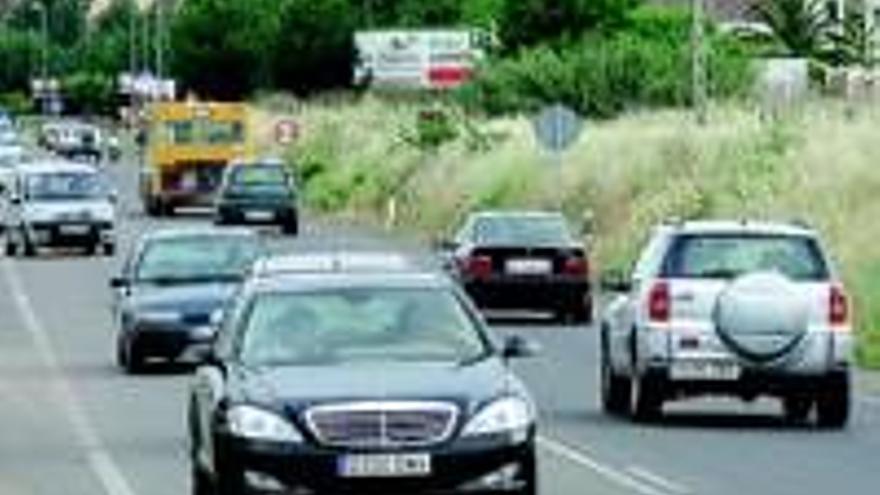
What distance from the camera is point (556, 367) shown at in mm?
36719

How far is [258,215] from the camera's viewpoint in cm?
8094

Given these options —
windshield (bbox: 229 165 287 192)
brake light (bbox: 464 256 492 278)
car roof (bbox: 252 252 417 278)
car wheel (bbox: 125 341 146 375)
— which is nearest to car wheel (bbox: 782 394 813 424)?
car wheel (bbox: 125 341 146 375)

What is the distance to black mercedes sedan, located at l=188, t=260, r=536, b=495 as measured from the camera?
709 inches

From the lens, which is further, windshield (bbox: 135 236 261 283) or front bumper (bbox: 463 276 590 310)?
front bumper (bbox: 463 276 590 310)

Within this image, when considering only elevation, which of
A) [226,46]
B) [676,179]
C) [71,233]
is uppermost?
[676,179]

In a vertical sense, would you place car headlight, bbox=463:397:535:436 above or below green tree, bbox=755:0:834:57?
above

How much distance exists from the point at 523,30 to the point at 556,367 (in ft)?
239

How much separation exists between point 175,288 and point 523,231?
1171 centimetres

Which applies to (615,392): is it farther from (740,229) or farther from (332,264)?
(332,264)

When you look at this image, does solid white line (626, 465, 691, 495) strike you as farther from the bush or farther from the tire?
the bush

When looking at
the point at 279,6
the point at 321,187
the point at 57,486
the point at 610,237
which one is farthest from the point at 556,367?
the point at 279,6

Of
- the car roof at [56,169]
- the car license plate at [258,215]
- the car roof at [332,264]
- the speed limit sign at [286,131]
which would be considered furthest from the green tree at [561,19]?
the car roof at [332,264]

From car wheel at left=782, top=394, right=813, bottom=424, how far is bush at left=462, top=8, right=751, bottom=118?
2185 inches

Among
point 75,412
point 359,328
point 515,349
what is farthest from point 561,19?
point 359,328
